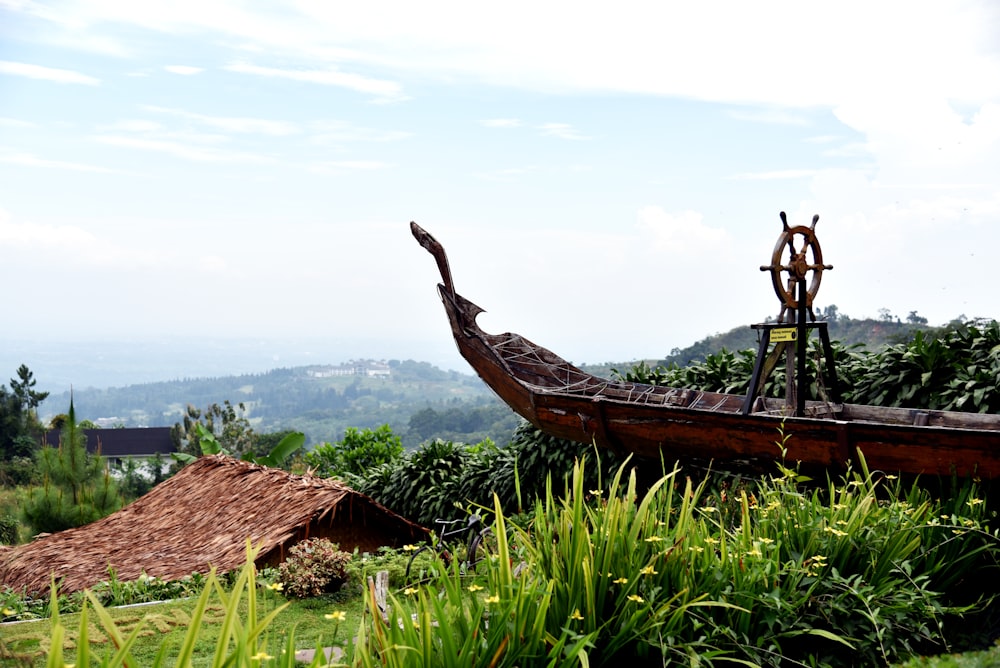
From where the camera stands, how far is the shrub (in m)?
4.97

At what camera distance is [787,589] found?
3277 millimetres

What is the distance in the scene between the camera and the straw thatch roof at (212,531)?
576 cm

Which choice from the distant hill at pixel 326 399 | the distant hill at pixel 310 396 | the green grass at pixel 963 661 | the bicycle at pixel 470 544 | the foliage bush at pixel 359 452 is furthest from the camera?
the distant hill at pixel 310 396

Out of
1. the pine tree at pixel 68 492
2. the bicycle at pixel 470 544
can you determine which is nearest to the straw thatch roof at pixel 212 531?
the bicycle at pixel 470 544

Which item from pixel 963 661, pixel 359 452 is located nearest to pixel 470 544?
pixel 963 661

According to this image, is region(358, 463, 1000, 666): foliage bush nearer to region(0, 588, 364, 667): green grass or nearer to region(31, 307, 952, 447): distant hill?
region(0, 588, 364, 667): green grass

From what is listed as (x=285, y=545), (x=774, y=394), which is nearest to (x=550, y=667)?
(x=285, y=545)

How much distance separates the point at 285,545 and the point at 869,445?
140 inches

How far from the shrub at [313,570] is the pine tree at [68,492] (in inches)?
189

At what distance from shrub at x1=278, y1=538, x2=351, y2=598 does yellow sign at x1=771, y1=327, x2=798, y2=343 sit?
289 cm

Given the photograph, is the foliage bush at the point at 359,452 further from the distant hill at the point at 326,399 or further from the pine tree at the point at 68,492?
the distant hill at the point at 326,399

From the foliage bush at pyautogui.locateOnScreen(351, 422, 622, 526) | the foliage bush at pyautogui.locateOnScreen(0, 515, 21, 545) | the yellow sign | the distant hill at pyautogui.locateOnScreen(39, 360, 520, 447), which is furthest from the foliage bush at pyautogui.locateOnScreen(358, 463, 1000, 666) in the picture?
the distant hill at pyautogui.locateOnScreen(39, 360, 520, 447)

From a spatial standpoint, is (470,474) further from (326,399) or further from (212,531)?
(326,399)

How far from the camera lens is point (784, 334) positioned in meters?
5.48
